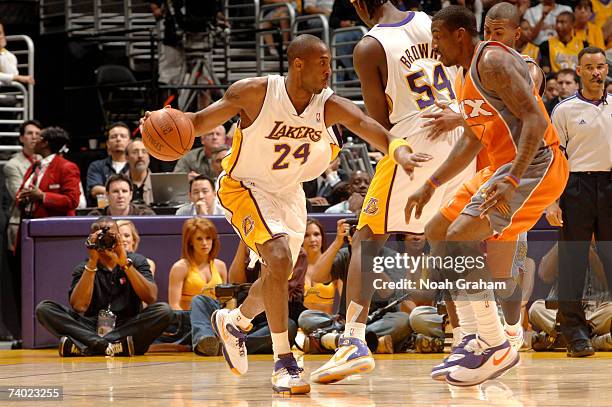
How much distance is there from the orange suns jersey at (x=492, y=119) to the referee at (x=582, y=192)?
2734 millimetres

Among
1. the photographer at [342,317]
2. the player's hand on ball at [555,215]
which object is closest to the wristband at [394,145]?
the photographer at [342,317]

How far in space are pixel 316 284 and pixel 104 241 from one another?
1.87 meters

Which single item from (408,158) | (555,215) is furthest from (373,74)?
(555,215)

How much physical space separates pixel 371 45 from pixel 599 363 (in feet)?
9.35

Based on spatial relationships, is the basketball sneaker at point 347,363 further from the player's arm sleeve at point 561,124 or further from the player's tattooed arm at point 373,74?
the player's arm sleeve at point 561,124

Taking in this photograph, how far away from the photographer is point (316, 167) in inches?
247

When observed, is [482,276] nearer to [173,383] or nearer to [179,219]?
[173,383]

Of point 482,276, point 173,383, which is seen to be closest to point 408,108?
point 482,276

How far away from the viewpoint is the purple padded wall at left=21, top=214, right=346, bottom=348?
32.6ft

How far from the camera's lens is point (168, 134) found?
19.3ft

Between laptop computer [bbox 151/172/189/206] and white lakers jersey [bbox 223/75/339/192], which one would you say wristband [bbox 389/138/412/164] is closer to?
white lakers jersey [bbox 223/75/339/192]

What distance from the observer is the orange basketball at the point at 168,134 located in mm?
5887

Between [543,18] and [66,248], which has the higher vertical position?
[543,18]

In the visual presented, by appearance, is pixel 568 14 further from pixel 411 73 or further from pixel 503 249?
pixel 503 249
